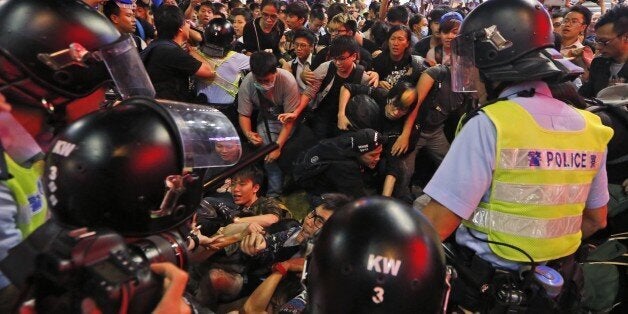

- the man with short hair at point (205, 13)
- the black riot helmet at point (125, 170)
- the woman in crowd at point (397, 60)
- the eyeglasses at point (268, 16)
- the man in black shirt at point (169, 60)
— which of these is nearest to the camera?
the black riot helmet at point (125, 170)

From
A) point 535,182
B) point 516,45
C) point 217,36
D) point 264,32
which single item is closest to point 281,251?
point 535,182

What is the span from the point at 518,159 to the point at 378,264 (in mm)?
875

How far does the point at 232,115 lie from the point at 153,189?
3.79 m

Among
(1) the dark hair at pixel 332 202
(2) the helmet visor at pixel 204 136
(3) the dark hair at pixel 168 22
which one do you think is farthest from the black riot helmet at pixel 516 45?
(3) the dark hair at pixel 168 22

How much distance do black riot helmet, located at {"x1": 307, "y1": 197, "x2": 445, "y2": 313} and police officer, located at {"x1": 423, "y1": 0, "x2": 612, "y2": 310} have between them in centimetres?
57

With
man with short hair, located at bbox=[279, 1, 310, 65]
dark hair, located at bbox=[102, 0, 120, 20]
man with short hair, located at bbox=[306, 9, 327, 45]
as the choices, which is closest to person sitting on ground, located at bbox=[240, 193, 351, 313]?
dark hair, located at bbox=[102, 0, 120, 20]

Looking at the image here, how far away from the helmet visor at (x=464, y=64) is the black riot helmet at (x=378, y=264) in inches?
43.0

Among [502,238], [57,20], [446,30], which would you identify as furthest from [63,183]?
[446,30]

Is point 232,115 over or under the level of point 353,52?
under

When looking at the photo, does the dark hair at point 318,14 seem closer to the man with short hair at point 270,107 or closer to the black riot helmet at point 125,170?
the man with short hair at point 270,107

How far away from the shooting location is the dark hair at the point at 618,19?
14.4 feet

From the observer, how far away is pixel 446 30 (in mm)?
5910

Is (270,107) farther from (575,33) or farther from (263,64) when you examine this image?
(575,33)

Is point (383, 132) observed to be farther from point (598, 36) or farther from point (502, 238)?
point (502, 238)
